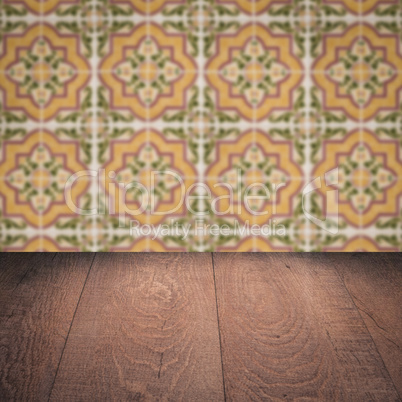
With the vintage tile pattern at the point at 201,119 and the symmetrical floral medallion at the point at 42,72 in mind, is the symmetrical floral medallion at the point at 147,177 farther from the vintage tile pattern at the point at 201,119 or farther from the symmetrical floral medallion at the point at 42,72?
the symmetrical floral medallion at the point at 42,72

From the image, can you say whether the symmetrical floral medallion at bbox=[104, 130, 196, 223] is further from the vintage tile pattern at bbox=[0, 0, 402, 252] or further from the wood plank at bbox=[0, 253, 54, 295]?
the wood plank at bbox=[0, 253, 54, 295]

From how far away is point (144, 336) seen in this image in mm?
750

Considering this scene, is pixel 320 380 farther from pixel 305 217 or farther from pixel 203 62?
pixel 203 62

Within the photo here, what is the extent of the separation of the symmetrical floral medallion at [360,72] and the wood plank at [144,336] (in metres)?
0.44

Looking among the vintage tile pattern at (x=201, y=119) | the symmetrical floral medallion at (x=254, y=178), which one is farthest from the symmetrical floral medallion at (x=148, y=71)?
the symmetrical floral medallion at (x=254, y=178)

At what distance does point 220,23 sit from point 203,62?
0.28ft

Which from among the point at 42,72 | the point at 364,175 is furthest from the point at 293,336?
the point at 42,72

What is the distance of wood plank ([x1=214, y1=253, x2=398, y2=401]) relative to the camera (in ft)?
2.05

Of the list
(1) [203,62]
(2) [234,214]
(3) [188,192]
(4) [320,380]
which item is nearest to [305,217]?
(2) [234,214]

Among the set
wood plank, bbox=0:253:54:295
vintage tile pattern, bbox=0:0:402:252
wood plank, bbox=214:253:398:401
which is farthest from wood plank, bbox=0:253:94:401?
wood plank, bbox=214:253:398:401

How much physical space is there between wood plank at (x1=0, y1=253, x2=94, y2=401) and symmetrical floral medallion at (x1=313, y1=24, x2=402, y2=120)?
623mm

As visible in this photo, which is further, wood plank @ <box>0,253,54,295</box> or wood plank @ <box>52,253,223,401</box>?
wood plank @ <box>0,253,54,295</box>

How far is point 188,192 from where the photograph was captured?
1.11 m

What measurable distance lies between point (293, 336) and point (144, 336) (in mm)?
215
